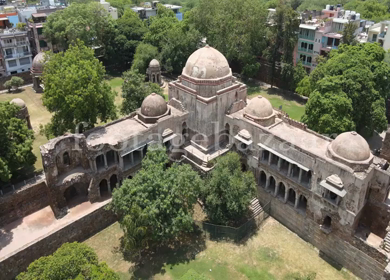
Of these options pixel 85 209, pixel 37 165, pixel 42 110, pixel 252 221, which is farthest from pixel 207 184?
pixel 42 110

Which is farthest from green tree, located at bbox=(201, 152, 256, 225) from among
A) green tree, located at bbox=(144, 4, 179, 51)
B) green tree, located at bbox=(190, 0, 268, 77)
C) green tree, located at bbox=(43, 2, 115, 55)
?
green tree, located at bbox=(43, 2, 115, 55)

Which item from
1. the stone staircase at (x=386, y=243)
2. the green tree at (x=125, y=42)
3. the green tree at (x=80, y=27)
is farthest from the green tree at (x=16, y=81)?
the stone staircase at (x=386, y=243)

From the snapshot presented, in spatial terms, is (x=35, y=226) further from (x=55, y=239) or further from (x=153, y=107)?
(x=153, y=107)

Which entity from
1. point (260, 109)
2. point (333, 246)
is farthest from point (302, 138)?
point (333, 246)

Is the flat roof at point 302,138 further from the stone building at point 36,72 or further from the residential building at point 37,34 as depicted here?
the residential building at point 37,34

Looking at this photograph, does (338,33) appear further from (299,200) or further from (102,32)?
(102,32)
